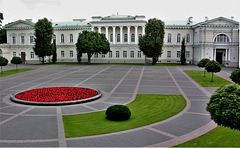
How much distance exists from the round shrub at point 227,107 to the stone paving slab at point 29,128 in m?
8.79

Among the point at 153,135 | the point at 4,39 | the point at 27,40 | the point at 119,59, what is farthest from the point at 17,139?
the point at 4,39

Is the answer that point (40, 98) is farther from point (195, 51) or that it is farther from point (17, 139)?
point (195, 51)

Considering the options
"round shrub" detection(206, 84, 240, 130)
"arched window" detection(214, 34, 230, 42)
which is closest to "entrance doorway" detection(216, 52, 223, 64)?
"arched window" detection(214, 34, 230, 42)

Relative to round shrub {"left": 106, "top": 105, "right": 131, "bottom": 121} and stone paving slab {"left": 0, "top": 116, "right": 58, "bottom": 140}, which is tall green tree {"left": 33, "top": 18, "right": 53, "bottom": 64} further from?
round shrub {"left": 106, "top": 105, "right": 131, "bottom": 121}

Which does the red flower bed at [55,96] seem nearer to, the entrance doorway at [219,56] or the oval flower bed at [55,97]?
the oval flower bed at [55,97]

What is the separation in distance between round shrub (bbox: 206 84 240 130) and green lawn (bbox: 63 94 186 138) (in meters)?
5.45

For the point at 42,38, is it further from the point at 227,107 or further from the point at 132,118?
the point at 227,107

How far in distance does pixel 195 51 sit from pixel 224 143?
197ft

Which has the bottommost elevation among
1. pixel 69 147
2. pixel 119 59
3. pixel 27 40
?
pixel 69 147

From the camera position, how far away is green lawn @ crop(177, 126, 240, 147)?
12.0 metres

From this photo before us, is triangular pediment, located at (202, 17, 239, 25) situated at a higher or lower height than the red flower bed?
higher

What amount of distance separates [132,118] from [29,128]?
701 cm

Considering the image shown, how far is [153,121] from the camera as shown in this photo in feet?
51.5

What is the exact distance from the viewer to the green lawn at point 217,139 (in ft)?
39.2
